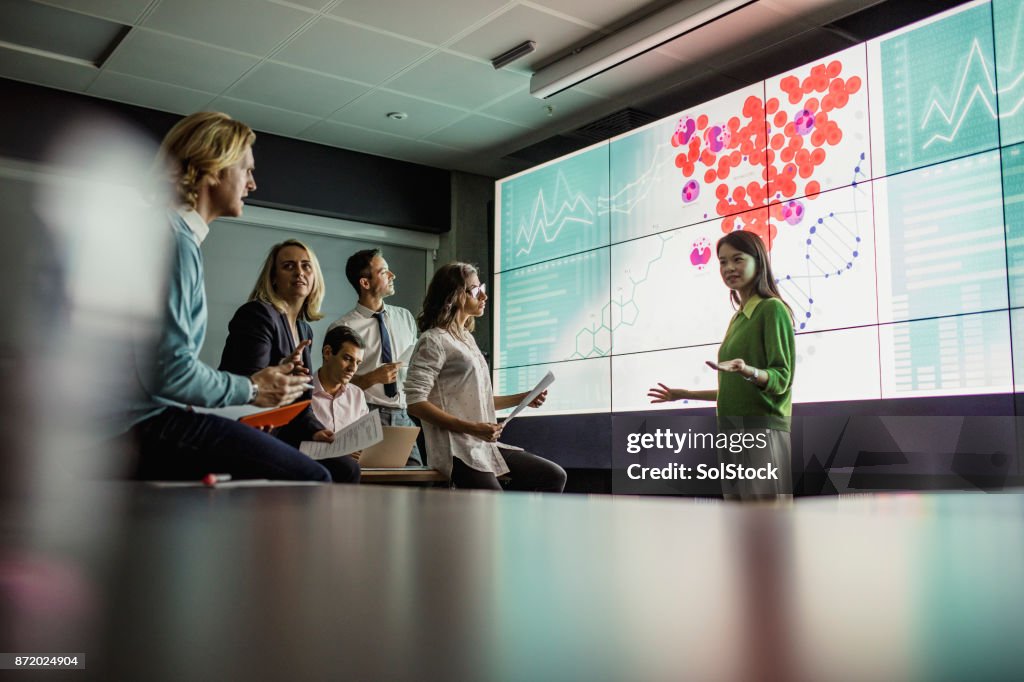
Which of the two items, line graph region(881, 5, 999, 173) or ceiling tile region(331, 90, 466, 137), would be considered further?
ceiling tile region(331, 90, 466, 137)

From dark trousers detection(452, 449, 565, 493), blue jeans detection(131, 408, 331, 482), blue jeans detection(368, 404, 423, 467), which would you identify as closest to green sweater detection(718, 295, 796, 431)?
dark trousers detection(452, 449, 565, 493)

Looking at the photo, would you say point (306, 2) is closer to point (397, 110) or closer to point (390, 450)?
point (397, 110)

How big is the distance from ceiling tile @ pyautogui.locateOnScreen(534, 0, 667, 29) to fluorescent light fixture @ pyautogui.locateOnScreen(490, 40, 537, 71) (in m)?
0.31

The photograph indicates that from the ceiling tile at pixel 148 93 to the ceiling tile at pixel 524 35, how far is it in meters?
1.48

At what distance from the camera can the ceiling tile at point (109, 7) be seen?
134 inches

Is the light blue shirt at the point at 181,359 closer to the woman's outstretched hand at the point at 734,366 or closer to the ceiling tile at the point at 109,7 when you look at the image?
the woman's outstretched hand at the point at 734,366

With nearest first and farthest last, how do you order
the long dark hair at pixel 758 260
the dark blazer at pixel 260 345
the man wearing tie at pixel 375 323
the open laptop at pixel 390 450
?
the dark blazer at pixel 260 345, the open laptop at pixel 390 450, the long dark hair at pixel 758 260, the man wearing tie at pixel 375 323

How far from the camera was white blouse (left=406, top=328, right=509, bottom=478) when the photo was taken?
7.11ft

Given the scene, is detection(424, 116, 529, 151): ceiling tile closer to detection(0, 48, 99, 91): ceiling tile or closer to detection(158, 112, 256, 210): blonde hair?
detection(0, 48, 99, 91): ceiling tile

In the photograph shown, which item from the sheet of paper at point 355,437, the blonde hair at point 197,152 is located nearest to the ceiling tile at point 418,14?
the blonde hair at point 197,152

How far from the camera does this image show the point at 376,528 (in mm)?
257

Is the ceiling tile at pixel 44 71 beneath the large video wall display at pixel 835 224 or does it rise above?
above

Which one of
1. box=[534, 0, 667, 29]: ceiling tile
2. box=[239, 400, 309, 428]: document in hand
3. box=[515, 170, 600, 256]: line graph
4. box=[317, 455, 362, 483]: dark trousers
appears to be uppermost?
box=[534, 0, 667, 29]: ceiling tile

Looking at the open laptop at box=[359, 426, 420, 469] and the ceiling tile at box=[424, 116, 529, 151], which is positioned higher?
the ceiling tile at box=[424, 116, 529, 151]
